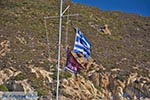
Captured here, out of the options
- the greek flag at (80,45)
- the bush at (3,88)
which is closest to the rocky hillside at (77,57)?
the bush at (3,88)

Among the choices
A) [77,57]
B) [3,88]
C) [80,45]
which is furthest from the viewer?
[77,57]

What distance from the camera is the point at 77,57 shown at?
26.5m

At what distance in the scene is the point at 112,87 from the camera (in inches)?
1134

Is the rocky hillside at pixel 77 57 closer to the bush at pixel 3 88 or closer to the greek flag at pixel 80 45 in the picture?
the bush at pixel 3 88

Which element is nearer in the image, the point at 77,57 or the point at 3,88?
the point at 3,88

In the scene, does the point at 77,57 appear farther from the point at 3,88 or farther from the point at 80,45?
the point at 80,45

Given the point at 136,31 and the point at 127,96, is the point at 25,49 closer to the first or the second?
the point at 127,96

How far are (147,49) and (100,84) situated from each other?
13.0 metres

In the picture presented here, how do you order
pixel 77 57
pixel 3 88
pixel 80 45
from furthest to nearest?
1. pixel 77 57
2. pixel 3 88
3. pixel 80 45

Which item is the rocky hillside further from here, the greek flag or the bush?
the greek flag

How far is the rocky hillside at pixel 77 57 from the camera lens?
26.3m

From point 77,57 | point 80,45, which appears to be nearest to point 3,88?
point 77,57

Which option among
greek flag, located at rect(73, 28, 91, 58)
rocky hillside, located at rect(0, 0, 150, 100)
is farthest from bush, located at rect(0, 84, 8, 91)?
greek flag, located at rect(73, 28, 91, 58)

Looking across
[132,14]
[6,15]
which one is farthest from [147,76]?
[132,14]
